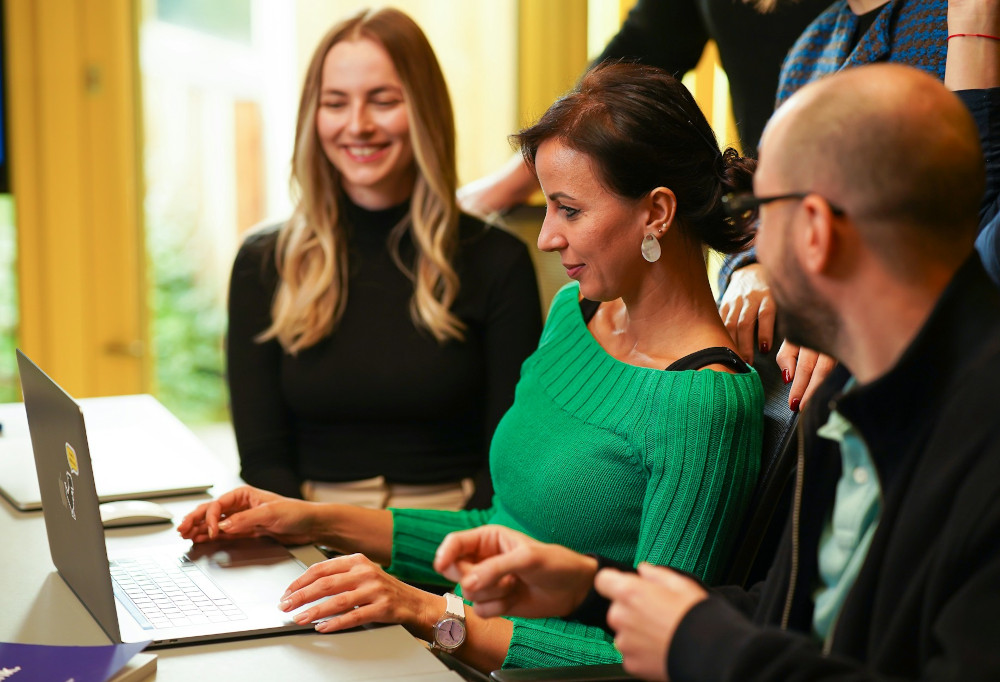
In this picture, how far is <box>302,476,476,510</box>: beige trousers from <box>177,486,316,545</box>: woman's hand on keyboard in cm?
55

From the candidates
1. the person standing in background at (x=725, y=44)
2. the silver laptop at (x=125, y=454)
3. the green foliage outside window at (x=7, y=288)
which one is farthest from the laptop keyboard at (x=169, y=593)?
the green foliage outside window at (x=7, y=288)

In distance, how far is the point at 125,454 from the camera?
6.25ft

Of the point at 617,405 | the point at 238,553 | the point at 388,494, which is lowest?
the point at 388,494

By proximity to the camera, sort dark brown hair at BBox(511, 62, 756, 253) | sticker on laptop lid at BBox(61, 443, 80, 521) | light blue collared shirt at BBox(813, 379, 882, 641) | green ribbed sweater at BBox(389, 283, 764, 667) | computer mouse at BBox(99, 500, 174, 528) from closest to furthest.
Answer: light blue collared shirt at BBox(813, 379, 882, 641) < sticker on laptop lid at BBox(61, 443, 80, 521) < green ribbed sweater at BBox(389, 283, 764, 667) < dark brown hair at BBox(511, 62, 756, 253) < computer mouse at BBox(99, 500, 174, 528)

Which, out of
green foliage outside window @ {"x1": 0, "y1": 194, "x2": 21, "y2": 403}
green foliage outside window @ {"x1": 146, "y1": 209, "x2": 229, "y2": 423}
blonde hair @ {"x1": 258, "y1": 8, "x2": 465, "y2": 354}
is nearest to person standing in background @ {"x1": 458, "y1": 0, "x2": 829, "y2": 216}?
blonde hair @ {"x1": 258, "y1": 8, "x2": 465, "y2": 354}

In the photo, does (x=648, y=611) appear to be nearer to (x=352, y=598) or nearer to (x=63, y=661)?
(x=352, y=598)

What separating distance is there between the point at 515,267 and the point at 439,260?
0.53ft

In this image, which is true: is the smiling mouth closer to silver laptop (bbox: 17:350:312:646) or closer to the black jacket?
silver laptop (bbox: 17:350:312:646)

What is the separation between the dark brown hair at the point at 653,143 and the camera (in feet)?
4.69

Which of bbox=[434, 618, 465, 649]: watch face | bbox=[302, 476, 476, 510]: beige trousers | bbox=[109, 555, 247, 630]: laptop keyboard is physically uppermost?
bbox=[109, 555, 247, 630]: laptop keyboard

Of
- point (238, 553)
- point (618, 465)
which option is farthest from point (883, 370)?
point (238, 553)

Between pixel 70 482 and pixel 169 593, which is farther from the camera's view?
pixel 169 593

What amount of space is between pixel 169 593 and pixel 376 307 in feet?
3.22

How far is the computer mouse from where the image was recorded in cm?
156
